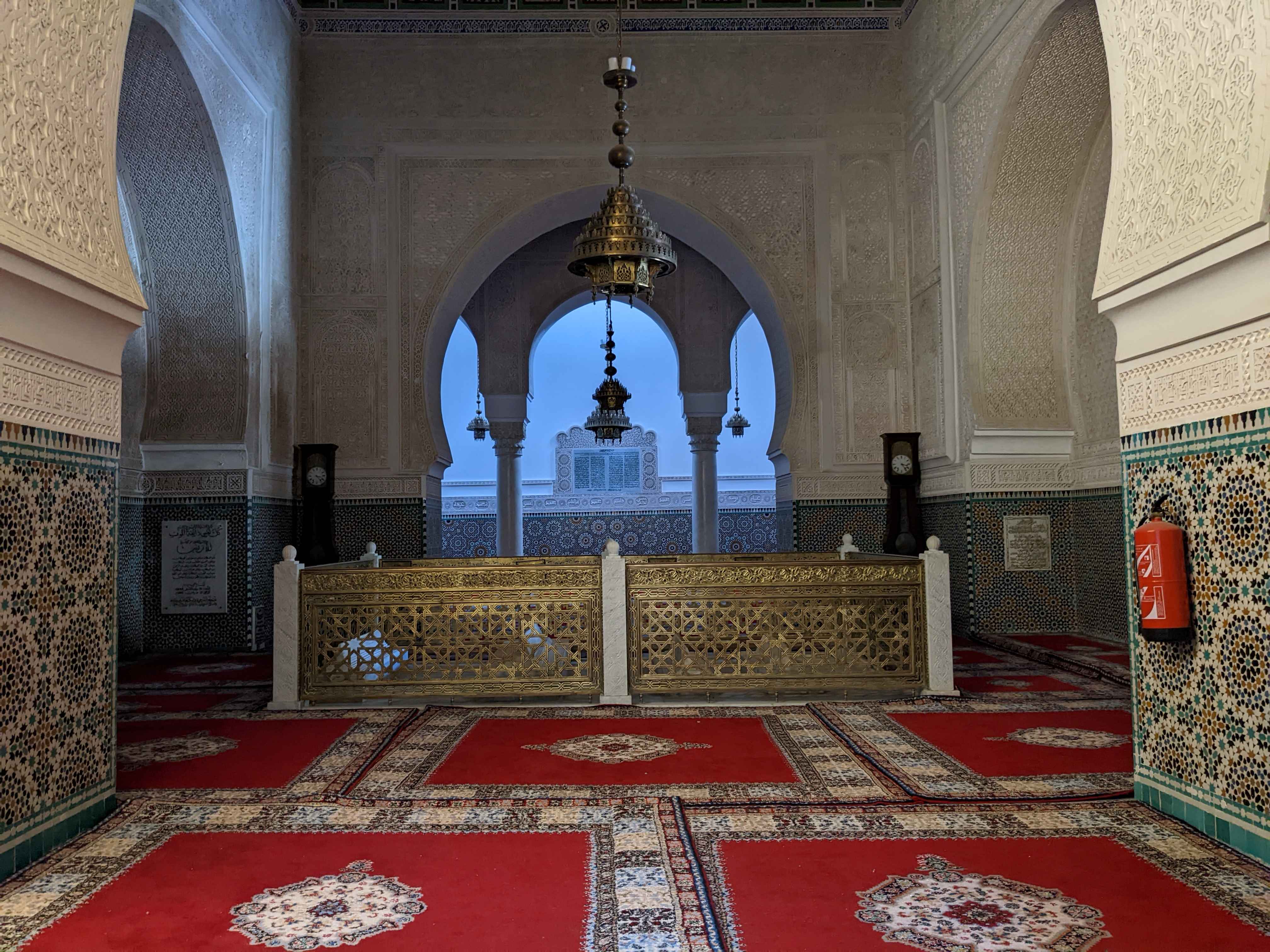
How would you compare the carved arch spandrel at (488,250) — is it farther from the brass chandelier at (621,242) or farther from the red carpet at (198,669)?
the brass chandelier at (621,242)

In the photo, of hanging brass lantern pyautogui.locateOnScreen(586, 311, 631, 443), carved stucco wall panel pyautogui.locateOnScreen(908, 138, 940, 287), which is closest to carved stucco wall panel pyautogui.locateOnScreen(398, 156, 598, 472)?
hanging brass lantern pyautogui.locateOnScreen(586, 311, 631, 443)

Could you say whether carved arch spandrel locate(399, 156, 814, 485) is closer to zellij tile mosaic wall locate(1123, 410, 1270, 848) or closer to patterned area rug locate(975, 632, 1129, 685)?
patterned area rug locate(975, 632, 1129, 685)

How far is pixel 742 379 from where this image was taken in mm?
11266

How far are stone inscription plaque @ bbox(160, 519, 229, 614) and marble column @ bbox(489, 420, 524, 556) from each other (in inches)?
126

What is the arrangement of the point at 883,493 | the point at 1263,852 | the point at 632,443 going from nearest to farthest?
the point at 1263,852 → the point at 883,493 → the point at 632,443

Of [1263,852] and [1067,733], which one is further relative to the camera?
[1067,733]

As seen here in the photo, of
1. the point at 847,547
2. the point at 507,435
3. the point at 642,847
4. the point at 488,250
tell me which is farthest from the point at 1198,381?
the point at 507,435

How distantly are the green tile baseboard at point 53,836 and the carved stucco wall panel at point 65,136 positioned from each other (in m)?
1.15

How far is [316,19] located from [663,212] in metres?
2.44

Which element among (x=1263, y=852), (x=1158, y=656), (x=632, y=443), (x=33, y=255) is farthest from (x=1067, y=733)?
(x=632, y=443)

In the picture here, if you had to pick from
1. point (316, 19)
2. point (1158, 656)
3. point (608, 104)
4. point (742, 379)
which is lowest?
point (1158, 656)

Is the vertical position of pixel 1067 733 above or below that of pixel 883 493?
below

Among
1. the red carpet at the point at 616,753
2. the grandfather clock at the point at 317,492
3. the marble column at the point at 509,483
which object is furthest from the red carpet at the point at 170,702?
the marble column at the point at 509,483

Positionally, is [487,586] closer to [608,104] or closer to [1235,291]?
[1235,291]
